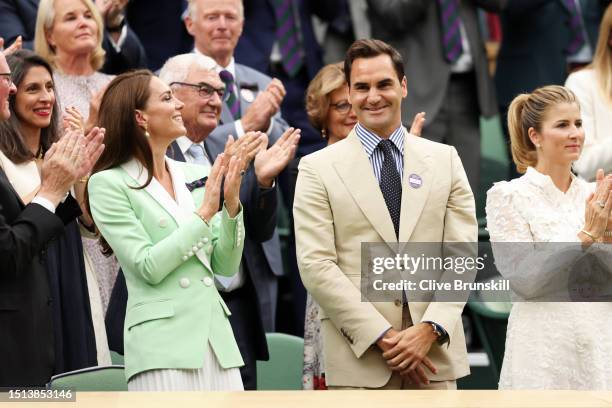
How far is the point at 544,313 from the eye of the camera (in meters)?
5.34

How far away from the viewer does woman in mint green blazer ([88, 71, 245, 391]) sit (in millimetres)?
4820

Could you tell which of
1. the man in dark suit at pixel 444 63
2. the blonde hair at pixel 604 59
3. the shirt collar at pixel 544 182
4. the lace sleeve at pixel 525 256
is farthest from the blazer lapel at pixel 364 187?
the man in dark suit at pixel 444 63

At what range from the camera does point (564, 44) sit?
8.20 meters

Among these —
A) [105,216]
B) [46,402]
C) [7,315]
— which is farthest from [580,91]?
Answer: [46,402]

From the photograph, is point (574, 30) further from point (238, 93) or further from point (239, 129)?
point (239, 129)

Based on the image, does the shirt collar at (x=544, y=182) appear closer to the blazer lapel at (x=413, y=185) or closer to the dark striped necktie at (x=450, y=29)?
the blazer lapel at (x=413, y=185)

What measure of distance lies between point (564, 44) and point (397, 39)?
1.21 meters

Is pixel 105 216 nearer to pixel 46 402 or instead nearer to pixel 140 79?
pixel 140 79

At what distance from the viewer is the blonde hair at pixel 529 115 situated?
5.58 meters

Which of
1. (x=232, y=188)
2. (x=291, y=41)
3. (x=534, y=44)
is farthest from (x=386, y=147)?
(x=534, y=44)

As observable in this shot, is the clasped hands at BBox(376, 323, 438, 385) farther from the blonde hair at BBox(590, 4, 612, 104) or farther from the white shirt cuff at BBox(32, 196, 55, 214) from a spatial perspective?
the blonde hair at BBox(590, 4, 612, 104)

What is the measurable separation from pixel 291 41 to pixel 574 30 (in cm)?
182

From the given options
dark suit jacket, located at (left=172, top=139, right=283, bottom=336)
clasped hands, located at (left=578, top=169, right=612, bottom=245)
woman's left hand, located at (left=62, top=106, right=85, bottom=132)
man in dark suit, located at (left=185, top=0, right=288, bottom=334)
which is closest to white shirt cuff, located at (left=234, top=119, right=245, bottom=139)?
man in dark suit, located at (left=185, top=0, right=288, bottom=334)

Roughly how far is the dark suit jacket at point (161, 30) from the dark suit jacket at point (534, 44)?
204 cm
